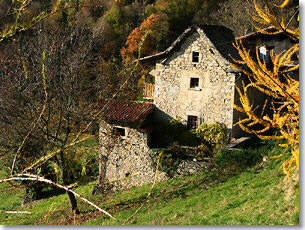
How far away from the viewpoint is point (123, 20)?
19.3 ft

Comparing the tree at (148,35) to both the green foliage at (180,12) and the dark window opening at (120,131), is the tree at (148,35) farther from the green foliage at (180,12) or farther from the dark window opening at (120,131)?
the dark window opening at (120,131)

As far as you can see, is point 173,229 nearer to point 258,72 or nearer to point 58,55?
point 258,72

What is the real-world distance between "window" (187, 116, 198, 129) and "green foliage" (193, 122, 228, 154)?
119 millimetres

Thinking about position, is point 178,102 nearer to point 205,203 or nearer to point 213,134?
point 213,134

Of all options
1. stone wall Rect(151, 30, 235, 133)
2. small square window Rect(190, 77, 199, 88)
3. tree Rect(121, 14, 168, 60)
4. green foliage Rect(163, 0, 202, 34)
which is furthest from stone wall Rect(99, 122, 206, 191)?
green foliage Rect(163, 0, 202, 34)

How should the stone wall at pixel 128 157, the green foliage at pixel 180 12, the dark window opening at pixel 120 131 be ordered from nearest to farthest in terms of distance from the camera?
the green foliage at pixel 180 12
the stone wall at pixel 128 157
the dark window opening at pixel 120 131

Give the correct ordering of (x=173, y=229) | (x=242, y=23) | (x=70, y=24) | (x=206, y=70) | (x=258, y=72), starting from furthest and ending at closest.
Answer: (x=206, y=70) < (x=70, y=24) < (x=242, y=23) < (x=173, y=229) < (x=258, y=72)

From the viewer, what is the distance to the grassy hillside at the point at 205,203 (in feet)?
14.8

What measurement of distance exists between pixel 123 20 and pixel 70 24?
1.60 meters

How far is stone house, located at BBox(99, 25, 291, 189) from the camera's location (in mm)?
7164

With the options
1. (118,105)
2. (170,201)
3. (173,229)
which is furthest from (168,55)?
(173,229)

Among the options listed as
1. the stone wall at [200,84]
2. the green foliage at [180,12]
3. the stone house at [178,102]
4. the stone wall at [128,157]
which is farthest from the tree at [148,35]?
the stone wall at [128,157]

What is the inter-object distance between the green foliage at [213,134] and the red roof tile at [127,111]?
113 centimetres

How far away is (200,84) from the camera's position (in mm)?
7980
